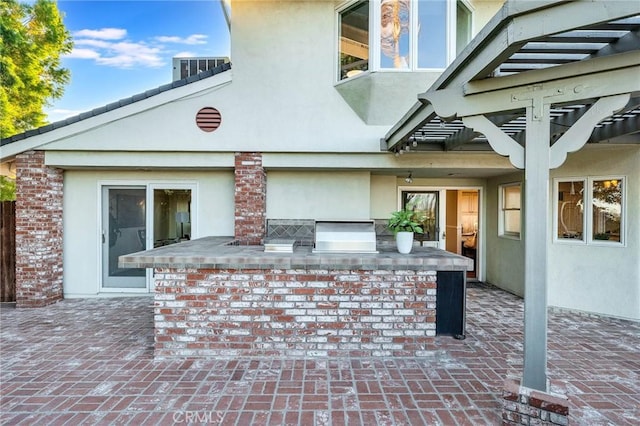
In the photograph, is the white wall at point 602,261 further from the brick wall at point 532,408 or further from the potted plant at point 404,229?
the brick wall at point 532,408

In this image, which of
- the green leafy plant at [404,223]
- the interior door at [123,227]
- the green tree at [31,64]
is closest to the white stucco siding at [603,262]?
the green leafy plant at [404,223]

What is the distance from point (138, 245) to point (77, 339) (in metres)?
2.63

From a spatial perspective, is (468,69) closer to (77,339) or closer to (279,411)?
(279,411)

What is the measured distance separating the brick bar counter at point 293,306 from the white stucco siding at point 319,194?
276 cm

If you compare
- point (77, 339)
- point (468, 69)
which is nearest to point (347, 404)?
point (468, 69)

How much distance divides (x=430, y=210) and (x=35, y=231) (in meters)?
8.26

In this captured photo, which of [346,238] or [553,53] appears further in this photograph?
[346,238]

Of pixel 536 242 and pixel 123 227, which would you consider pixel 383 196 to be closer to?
pixel 536 242

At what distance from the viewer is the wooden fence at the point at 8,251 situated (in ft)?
20.9

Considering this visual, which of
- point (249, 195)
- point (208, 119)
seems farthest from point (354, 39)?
point (249, 195)

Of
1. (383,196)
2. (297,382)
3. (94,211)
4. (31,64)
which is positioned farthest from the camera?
(31,64)

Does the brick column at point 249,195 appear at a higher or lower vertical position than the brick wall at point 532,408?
higher

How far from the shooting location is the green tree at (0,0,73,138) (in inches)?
450

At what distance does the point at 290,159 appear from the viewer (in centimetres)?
621
